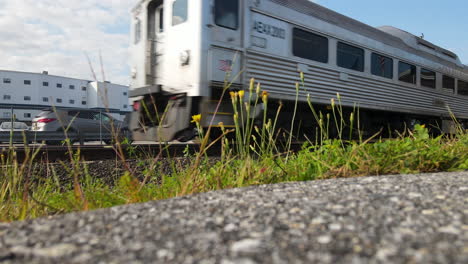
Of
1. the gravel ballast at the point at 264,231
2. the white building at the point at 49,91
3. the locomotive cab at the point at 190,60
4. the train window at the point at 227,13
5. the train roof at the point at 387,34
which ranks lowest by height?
the gravel ballast at the point at 264,231

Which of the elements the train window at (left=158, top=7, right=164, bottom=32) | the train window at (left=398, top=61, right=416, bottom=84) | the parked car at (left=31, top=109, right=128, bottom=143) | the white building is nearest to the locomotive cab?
the train window at (left=158, top=7, right=164, bottom=32)

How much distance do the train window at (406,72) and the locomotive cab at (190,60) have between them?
5656 mm

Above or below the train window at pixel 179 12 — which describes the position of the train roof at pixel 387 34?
above

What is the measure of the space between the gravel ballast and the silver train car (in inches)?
114

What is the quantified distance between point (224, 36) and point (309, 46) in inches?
79.5

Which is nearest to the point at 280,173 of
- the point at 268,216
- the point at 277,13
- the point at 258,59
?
the point at 268,216

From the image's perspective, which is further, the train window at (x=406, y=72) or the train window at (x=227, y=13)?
the train window at (x=406, y=72)

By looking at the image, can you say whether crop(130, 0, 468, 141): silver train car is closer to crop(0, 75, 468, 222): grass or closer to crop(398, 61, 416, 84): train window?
crop(398, 61, 416, 84): train window


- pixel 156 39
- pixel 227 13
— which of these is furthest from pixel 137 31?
pixel 227 13

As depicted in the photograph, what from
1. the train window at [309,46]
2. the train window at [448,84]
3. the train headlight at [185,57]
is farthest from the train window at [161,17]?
the train window at [448,84]

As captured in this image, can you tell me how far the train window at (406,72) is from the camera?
9.69 m

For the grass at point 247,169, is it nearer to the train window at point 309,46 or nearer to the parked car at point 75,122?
the train window at point 309,46

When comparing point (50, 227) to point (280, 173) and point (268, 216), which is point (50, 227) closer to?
point (268, 216)

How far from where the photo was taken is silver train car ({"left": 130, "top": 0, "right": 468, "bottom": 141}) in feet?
19.4
